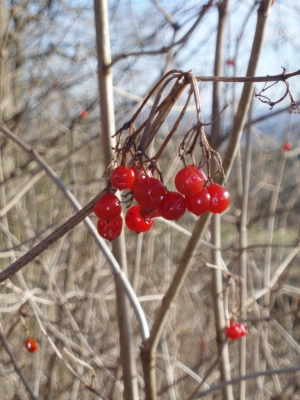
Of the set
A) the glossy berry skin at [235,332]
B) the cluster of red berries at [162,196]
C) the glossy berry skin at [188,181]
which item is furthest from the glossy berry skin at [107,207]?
the glossy berry skin at [235,332]

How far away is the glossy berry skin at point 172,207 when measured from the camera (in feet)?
2.14

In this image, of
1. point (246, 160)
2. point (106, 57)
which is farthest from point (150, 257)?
point (106, 57)

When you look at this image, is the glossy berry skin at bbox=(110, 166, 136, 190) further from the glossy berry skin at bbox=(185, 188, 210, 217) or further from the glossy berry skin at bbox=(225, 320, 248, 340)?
the glossy berry skin at bbox=(225, 320, 248, 340)

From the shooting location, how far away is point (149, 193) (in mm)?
627

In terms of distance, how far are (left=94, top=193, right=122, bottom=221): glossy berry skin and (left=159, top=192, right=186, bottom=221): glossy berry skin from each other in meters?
0.08

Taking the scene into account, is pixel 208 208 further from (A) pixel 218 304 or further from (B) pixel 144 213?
(A) pixel 218 304

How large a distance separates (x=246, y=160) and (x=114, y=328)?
7.61 feet

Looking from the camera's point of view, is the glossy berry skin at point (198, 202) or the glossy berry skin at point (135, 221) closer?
the glossy berry skin at point (198, 202)

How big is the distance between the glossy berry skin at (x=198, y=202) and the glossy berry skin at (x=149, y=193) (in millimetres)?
61

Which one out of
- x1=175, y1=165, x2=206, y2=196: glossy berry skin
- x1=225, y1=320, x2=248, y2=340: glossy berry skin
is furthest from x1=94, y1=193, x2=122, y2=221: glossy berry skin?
x1=225, y1=320, x2=248, y2=340: glossy berry skin

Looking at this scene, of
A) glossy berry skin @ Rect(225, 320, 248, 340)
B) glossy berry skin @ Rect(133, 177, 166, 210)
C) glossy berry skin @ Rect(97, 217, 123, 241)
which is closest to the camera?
glossy berry skin @ Rect(133, 177, 166, 210)

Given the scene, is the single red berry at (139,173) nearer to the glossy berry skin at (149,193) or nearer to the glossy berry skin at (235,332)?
the glossy berry skin at (149,193)

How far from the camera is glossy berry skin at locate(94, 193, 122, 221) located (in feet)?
2.17

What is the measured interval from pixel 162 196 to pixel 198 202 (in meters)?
0.07
